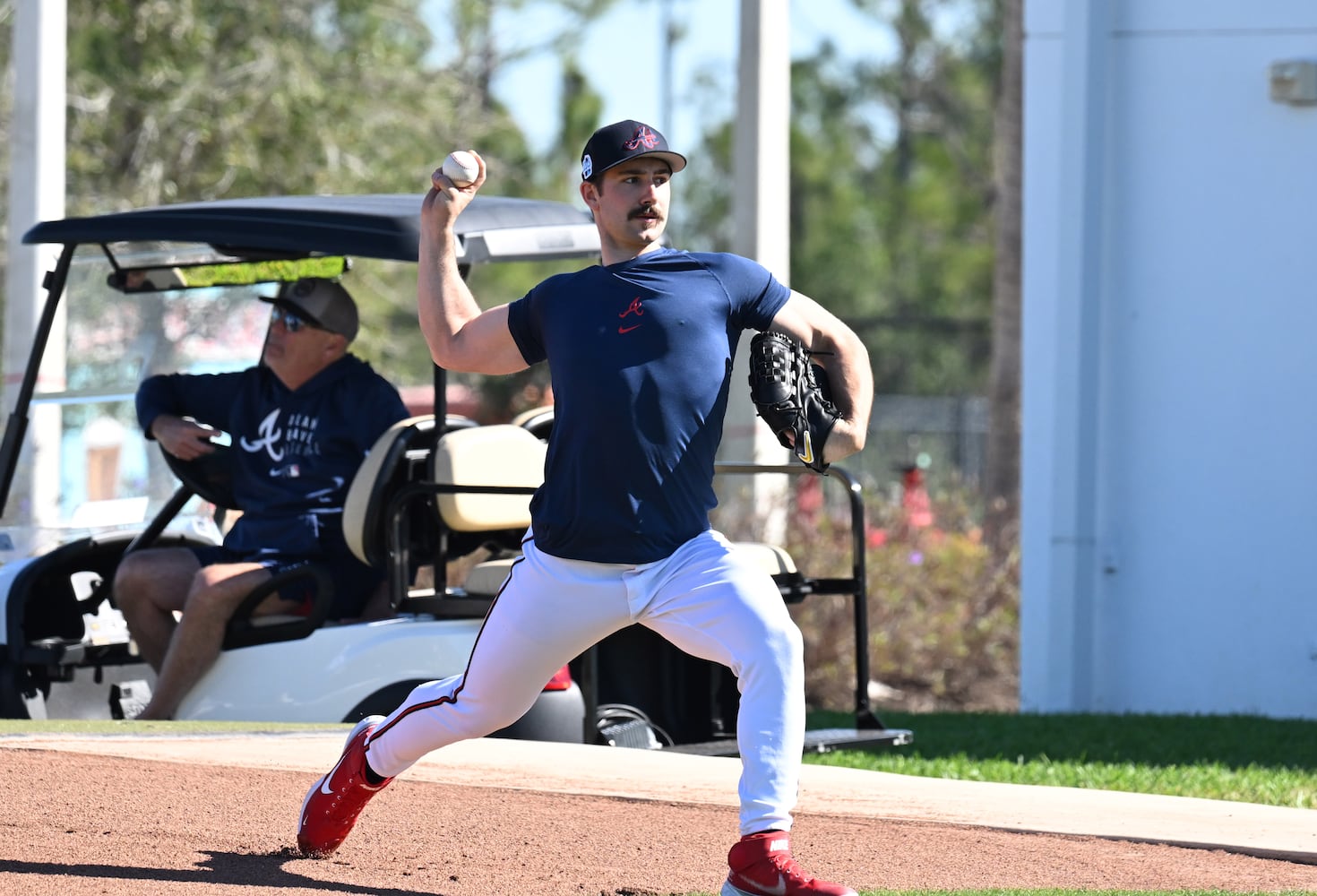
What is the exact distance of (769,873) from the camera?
12.9 ft

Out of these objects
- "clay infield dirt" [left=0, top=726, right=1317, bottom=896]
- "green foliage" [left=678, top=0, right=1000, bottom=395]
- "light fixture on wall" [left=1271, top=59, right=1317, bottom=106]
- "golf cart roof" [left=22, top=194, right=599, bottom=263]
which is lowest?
"clay infield dirt" [left=0, top=726, right=1317, bottom=896]

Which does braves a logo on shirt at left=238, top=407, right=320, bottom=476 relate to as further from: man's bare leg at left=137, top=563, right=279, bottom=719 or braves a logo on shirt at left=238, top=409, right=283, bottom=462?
man's bare leg at left=137, top=563, right=279, bottom=719

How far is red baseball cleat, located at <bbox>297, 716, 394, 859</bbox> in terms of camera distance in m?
4.44

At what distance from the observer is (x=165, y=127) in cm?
1459

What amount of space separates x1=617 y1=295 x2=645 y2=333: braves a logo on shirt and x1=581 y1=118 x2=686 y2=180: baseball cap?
315 mm

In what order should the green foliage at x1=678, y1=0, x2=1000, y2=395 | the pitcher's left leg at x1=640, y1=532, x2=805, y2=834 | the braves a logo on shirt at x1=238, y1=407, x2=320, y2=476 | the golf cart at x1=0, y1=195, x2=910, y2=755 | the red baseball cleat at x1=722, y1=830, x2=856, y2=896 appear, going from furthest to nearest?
the green foliage at x1=678, y1=0, x2=1000, y2=395 → the braves a logo on shirt at x1=238, y1=407, x2=320, y2=476 → the golf cart at x1=0, y1=195, x2=910, y2=755 → the pitcher's left leg at x1=640, y1=532, x2=805, y2=834 → the red baseball cleat at x1=722, y1=830, x2=856, y2=896

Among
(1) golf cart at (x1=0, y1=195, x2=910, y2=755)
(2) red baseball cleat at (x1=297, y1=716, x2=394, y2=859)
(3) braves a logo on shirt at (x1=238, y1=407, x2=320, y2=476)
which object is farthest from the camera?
(3) braves a logo on shirt at (x1=238, y1=407, x2=320, y2=476)

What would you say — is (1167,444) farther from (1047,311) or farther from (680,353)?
(680,353)

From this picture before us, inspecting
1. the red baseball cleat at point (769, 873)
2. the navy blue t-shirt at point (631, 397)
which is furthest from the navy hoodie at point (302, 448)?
the red baseball cleat at point (769, 873)

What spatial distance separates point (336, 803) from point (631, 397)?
3.77ft

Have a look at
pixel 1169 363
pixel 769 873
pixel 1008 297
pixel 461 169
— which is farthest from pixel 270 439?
pixel 1008 297

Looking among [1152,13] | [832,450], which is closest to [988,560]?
[1152,13]

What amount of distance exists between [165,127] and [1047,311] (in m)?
7.50

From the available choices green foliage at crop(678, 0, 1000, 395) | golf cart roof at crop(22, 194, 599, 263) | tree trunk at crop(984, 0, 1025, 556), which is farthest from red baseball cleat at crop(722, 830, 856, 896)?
green foliage at crop(678, 0, 1000, 395)
